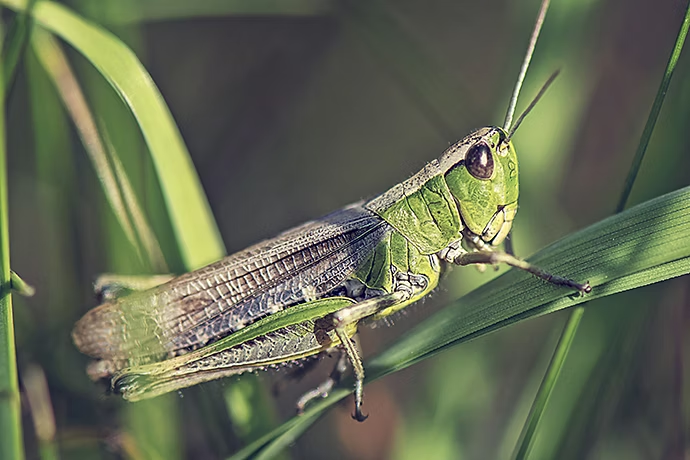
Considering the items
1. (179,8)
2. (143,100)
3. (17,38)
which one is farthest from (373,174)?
(17,38)

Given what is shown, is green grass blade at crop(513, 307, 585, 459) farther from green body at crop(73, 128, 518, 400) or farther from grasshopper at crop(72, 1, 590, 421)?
green body at crop(73, 128, 518, 400)

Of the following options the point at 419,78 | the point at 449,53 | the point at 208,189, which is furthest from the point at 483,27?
the point at 208,189

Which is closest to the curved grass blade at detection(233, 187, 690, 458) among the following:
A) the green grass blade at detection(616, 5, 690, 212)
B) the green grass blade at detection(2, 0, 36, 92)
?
the green grass blade at detection(616, 5, 690, 212)

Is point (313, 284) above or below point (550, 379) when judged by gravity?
above

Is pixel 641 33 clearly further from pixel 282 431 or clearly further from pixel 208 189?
pixel 282 431

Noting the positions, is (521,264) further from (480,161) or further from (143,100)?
(143,100)

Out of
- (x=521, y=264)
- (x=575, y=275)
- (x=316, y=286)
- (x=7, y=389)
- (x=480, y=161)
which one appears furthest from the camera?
(x=316, y=286)
